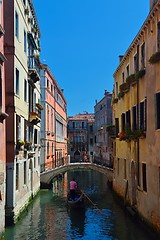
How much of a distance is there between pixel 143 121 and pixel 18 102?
15.3 ft

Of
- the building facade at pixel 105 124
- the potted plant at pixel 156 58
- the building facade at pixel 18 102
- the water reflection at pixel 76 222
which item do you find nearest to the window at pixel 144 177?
the water reflection at pixel 76 222

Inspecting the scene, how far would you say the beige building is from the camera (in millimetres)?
9734

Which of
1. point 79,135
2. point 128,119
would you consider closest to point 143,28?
point 128,119

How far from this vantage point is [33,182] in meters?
17.1

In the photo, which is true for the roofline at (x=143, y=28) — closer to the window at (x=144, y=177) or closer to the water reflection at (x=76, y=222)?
the window at (x=144, y=177)

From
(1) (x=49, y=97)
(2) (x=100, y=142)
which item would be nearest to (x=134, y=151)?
(1) (x=49, y=97)

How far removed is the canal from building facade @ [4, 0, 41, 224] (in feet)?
2.25

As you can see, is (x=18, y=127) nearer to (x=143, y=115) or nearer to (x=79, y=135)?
(x=143, y=115)

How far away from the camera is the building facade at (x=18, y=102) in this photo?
11.9m

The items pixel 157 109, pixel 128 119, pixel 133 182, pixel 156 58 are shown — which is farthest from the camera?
pixel 128 119

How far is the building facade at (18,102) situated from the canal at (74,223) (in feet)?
2.25

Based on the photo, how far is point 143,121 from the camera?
1162 cm

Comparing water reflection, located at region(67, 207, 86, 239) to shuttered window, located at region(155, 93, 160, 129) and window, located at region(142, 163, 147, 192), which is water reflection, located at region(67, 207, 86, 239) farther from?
shuttered window, located at region(155, 93, 160, 129)

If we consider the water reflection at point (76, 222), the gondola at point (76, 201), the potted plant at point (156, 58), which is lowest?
the water reflection at point (76, 222)
